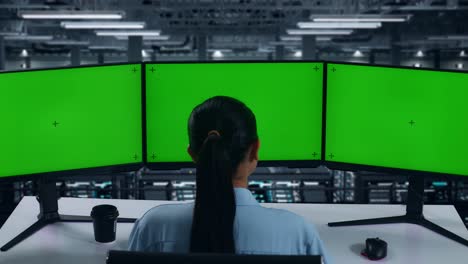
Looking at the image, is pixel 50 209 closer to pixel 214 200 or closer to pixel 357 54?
pixel 214 200

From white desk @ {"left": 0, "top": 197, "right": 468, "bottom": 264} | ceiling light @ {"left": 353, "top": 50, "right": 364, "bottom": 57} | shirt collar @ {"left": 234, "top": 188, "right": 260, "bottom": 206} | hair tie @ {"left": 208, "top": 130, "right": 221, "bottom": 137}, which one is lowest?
ceiling light @ {"left": 353, "top": 50, "right": 364, "bottom": 57}

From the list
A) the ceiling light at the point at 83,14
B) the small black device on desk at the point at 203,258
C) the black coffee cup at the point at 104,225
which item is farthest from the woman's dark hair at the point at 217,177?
the ceiling light at the point at 83,14

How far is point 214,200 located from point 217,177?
44 millimetres

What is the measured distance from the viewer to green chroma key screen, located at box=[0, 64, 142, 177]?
5.53 ft

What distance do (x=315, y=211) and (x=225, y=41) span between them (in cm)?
1818

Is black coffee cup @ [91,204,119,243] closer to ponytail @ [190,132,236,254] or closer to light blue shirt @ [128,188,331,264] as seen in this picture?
light blue shirt @ [128,188,331,264]

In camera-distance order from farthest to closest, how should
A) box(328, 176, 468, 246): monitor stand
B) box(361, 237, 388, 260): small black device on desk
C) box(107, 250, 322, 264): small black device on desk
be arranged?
box(328, 176, 468, 246): monitor stand → box(361, 237, 388, 260): small black device on desk → box(107, 250, 322, 264): small black device on desk

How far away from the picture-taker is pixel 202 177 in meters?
0.97

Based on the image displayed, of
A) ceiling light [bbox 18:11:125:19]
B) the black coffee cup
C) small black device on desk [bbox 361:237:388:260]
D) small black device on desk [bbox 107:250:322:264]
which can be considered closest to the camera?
small black device on desk [bbox 107:250:322:264]

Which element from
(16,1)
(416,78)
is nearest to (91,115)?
(416,78)

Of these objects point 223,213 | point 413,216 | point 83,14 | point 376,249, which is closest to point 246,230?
point 223,213

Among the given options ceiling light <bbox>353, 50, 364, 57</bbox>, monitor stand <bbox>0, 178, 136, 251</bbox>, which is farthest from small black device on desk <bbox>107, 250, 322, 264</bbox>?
ceiling light <bbox>353, 50, 364, 57</bbox>

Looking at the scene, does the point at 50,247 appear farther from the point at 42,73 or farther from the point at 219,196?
the point at 219,196

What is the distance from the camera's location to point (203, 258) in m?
0.84
